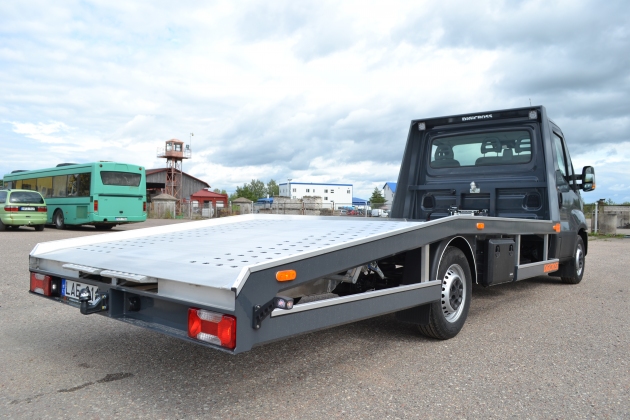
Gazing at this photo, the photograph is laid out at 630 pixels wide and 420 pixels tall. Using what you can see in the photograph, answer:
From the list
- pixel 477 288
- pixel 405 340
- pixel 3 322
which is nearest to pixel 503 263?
pixel 405 340

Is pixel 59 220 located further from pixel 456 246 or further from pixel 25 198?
pixel 456 246

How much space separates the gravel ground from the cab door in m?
1.59

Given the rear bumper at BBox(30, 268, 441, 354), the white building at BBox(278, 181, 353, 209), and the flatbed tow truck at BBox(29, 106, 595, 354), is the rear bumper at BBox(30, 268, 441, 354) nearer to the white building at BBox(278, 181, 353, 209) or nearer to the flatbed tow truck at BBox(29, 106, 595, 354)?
the flatbed tow truck at BBox(29, 106, 595, 354)

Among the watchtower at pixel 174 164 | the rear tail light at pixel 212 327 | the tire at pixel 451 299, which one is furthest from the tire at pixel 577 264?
the watchtower at pixel 174 164

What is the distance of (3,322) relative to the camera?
16.9 feet

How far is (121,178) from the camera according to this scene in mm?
19531

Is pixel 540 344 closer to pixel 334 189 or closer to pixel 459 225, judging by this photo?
pixel 459 225

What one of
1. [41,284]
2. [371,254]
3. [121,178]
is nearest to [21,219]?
[121,178]

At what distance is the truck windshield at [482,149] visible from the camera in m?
6.88

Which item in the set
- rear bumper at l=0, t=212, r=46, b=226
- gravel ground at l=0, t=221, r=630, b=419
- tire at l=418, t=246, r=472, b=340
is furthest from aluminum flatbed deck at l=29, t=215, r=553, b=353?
rear bumper at l=0, t=212, r=46, b=226

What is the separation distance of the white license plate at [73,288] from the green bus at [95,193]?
16.1 meters

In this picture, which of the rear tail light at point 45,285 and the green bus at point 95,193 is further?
the green bus at point 95,193

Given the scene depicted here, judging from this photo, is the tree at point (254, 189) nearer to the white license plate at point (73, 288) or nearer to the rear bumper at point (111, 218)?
the rear bumper at point (111, 218)

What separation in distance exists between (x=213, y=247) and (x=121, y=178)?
17108 millimetres
